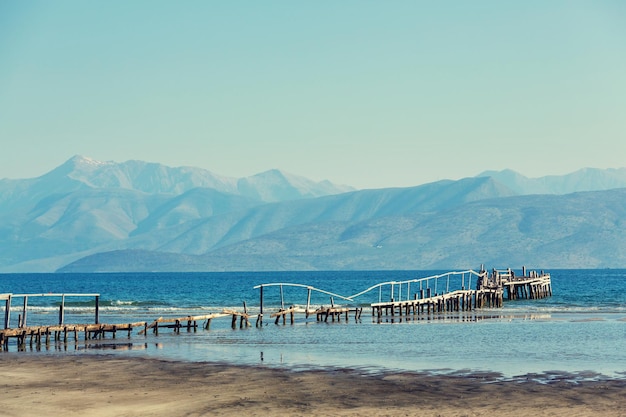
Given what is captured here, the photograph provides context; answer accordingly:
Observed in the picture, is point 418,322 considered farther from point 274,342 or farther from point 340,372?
point 340,372

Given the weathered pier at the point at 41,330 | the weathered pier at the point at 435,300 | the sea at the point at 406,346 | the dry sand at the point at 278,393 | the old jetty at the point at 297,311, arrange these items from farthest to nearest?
1. the weathered pier at the point at 435,300
2. the old jetty at the point at 297,311
3. the weathered pier at the point at 41,330
4. the sea at the point at 406,346
5. the dry sand at the point at 278,393

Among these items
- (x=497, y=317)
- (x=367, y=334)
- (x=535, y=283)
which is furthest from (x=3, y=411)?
(x=535, y=283)

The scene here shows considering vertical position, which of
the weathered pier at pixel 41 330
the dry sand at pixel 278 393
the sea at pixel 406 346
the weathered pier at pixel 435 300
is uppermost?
the weathered pier at pixel 435 300

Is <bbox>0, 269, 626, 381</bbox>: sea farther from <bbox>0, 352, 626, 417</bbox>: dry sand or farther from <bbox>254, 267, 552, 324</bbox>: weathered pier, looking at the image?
<bbox>0, 352, 626, 417</bbox>: dry sand

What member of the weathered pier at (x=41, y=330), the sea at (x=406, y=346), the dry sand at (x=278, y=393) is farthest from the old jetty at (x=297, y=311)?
the dry sand at (x=278, y=393)

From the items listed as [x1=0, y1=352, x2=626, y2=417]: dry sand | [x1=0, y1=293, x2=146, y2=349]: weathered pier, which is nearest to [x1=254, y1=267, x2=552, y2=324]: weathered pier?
[x1=0, y1=293, x2=146, y2=349]: weathered pier

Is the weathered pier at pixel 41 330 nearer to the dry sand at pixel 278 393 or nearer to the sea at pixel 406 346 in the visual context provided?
the sea at pixel 406 346

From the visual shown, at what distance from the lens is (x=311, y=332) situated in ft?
165

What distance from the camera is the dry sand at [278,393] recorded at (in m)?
23.3

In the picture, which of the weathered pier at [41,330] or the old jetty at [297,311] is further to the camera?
the old jetty at [297,311]

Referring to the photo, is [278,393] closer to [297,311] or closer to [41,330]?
[41,330]

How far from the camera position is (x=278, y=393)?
26094 millimetres

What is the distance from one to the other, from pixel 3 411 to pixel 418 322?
38.6m

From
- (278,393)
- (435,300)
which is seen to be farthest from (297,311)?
(278,393)
